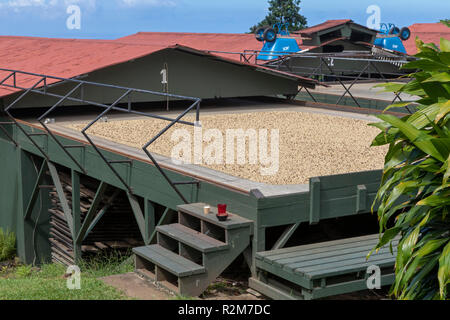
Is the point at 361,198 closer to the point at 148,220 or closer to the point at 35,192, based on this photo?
the point at 148,220

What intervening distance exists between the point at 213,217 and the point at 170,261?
2.62 ft

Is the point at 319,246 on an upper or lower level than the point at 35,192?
upper

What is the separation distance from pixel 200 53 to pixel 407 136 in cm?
1311

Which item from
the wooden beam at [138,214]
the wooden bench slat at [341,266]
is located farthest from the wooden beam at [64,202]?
the wooden bench slat at [341,266]

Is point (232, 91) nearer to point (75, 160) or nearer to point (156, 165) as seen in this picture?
point (75, 160)

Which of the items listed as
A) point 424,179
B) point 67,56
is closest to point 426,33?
point 67,56

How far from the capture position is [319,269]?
846cm

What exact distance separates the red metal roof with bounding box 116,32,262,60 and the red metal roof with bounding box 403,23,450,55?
9211 millimetres

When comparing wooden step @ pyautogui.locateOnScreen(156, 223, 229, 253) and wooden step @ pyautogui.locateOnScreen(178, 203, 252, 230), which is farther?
wooden step @ pyautogui.locateOnScreen(178, 203, 252, 230)

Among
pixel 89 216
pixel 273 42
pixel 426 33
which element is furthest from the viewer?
pixel 426 33

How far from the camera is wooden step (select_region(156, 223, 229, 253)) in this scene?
8930mm

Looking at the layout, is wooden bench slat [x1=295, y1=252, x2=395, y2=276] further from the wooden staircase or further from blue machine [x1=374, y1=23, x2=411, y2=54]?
blue machine [x1=374, y1=23, x2=411, y2=54]
